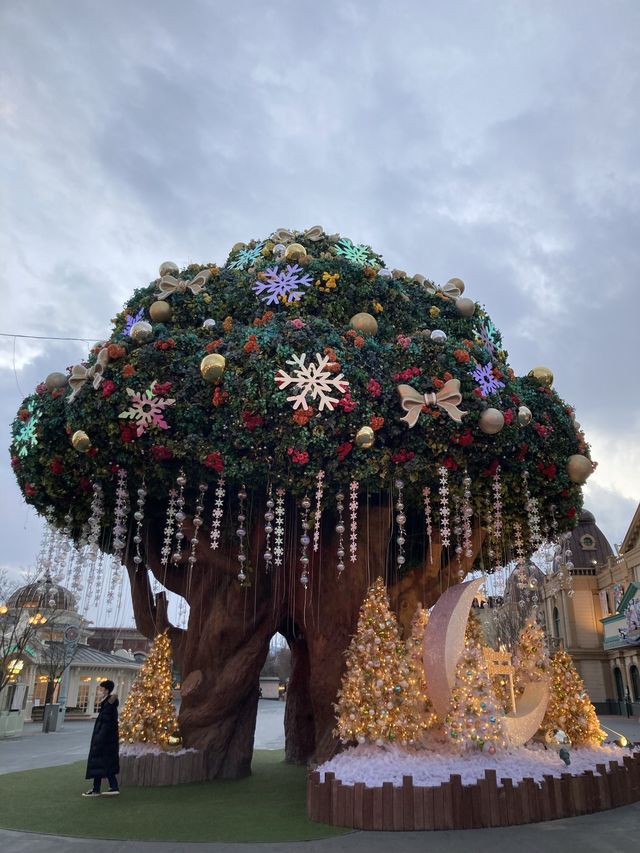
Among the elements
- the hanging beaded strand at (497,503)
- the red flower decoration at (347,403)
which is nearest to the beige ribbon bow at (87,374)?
the red flower decoration at (347,403)

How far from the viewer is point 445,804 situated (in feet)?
22.1

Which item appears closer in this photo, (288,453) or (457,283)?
(288,453)

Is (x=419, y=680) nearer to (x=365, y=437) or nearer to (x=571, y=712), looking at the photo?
(x=571, y=712)

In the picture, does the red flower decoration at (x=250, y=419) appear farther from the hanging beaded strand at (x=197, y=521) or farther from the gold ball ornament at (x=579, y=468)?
the gold ball ornament at (x=579, y=468)

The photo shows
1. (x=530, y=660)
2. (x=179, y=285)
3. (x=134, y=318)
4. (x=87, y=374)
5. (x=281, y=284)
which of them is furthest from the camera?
(x=134, y=318)

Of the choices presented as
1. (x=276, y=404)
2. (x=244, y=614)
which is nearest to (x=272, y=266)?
(x=276, y=404)

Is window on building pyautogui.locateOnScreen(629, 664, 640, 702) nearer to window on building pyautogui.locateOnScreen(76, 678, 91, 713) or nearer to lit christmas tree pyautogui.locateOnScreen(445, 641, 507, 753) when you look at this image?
lit christmas tree pyautogui.locateOnScreen(445, 641, 507, 753)

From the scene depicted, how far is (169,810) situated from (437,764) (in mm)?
3502

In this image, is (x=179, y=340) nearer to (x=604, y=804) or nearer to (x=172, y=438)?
(x=172, y=438)

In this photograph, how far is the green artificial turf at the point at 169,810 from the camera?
6711mm

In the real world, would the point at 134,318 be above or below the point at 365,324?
above

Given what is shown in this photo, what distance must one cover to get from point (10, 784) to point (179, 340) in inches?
315

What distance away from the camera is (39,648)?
1246 inches

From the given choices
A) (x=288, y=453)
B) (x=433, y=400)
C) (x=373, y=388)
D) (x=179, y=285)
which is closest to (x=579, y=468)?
(x=433, y=400)
